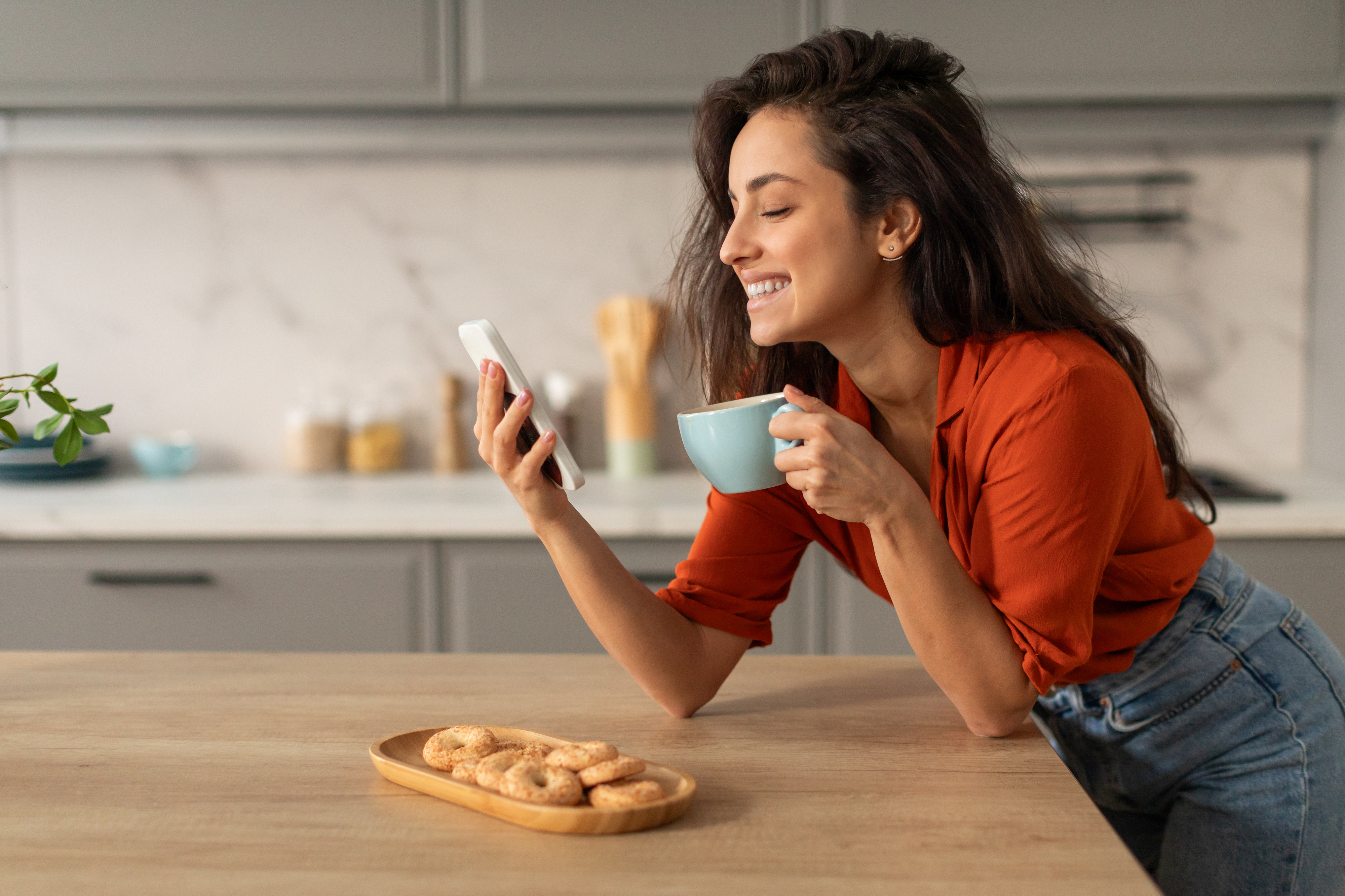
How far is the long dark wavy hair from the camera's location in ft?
3.78

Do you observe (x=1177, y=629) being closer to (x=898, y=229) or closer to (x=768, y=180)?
(x=898, y=229)

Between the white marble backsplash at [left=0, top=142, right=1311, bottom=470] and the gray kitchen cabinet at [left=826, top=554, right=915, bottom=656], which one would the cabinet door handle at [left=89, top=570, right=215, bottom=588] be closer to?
the white marble backsplash at [left=0, top=142, right=1311, bottom=470]

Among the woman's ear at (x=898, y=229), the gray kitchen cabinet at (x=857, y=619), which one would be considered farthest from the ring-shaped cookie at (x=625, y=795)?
the gray kitchen cabinet at (x=857, y=619)

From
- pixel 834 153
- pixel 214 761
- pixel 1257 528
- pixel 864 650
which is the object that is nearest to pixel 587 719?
pixel 214 761

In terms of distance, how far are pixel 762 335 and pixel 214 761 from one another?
0.66 metres

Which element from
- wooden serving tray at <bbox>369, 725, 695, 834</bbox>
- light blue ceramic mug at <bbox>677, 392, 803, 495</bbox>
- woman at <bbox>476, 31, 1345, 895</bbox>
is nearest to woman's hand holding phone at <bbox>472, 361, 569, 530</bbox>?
woman at <bbox>476, 31, 1345, 895</bbox>

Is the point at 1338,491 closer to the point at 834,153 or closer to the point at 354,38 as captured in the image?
the point at 834,153

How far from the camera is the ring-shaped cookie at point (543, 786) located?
0.80 metres

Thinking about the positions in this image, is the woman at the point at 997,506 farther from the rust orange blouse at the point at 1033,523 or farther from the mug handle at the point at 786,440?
the mug handle at the point at 786,440

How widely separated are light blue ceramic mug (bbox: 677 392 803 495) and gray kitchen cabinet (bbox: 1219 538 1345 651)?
5.06 ft

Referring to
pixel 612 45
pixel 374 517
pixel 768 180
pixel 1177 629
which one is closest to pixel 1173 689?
pixel 1177 629

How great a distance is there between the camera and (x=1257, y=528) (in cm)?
220

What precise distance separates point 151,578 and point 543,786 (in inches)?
69.1

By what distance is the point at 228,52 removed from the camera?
2473mm
